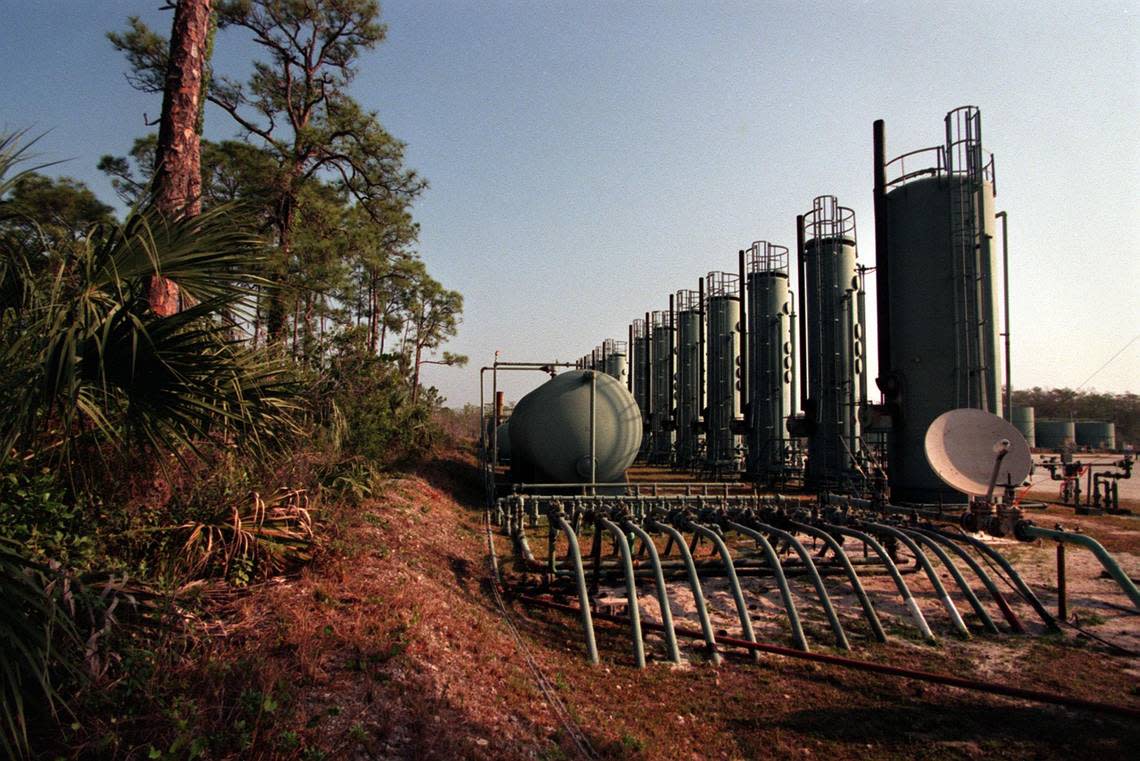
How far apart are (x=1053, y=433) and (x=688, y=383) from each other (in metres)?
35.8

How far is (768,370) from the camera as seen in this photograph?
23.2 metres

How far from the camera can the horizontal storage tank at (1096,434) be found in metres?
49.5

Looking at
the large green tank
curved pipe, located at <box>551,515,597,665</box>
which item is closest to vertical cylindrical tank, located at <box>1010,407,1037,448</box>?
the large green tank

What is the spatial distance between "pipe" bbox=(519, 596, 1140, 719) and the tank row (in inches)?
386

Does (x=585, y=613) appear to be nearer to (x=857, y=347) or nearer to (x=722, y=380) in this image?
(x=857, y=347)

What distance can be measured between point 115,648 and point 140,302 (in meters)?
2.15

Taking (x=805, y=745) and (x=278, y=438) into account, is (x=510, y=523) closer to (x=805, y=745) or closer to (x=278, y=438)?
(x=278, y=438)

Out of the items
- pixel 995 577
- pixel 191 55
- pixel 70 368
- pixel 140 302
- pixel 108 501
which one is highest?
pixel 191 55

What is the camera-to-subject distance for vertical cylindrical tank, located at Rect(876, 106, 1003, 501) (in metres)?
14.4

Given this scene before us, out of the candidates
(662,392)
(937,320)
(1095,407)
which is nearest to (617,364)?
(662,392)

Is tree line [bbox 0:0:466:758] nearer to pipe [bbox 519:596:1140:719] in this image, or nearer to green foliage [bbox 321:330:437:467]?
green foliage [bbox 321:330:437:467]

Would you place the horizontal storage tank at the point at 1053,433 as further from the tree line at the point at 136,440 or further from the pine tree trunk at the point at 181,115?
the pine tree trunk at the point at 181,115

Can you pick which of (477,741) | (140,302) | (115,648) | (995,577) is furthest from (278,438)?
(995,577)

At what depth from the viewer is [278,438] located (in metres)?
5.50
